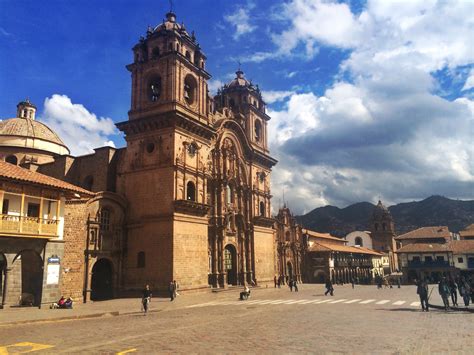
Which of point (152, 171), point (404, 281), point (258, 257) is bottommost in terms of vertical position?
point (404, 281)

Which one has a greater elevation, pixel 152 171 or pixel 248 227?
pixel 152 171

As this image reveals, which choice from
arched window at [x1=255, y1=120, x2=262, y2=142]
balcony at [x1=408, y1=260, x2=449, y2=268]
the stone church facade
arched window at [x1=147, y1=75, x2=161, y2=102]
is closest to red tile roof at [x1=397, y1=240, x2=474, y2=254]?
balcony at [x1=408, y1=260, x2=449, y2=268]

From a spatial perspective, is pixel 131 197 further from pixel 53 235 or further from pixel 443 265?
pixel 443 265

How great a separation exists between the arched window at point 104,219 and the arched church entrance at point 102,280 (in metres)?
2.54

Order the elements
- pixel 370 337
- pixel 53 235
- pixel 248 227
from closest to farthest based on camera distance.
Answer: pixel 370 337, pixel 53 235, pixel 248 227

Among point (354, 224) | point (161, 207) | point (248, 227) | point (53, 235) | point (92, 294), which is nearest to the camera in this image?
point (53, 235)

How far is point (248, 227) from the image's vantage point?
150 ft

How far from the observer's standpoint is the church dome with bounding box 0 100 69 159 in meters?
43.7

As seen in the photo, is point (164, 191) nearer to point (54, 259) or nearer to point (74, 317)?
point (54, 259)

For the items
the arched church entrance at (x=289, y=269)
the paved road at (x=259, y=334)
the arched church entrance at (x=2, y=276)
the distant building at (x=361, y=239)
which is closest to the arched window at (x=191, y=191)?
the arched church entrance at (x=2, y=276)

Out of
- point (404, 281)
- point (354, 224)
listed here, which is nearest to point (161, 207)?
point (404, 281)

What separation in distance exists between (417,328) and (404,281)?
5973 centimetres

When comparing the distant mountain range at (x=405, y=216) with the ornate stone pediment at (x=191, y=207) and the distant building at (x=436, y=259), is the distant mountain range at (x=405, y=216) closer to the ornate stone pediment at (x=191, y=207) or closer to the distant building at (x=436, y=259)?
the distant building at (x=436, y=259)

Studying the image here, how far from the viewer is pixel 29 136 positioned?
44500 mm
